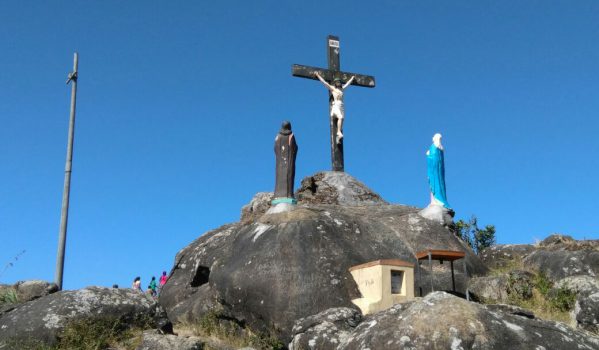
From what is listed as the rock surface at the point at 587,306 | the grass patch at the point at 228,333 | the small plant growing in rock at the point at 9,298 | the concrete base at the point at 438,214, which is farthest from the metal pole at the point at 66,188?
the rock surface at the point at 587,306

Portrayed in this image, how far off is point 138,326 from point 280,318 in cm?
263

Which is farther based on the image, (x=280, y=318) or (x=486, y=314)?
(x=280, y=318)

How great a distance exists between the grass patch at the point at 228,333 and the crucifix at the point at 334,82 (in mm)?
8493

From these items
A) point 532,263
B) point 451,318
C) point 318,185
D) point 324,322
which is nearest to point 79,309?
point 324,322

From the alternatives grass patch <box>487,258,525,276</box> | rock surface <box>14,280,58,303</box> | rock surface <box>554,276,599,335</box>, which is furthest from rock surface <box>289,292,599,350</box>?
rock surface <box>14,280,58,303</box>

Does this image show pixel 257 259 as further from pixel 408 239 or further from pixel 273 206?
pixel 408 239

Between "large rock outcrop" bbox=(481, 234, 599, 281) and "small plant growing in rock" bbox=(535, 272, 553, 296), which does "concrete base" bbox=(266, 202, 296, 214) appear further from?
"large rock outcrop" bbox=(481, 234, 599, 281)

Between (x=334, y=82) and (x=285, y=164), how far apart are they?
651 cm

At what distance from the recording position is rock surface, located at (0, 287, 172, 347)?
9703 mm

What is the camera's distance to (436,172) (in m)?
16.0

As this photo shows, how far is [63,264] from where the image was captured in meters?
14.1

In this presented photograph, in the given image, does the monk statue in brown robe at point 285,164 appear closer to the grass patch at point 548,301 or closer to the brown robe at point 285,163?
the brown robe at point 285,163

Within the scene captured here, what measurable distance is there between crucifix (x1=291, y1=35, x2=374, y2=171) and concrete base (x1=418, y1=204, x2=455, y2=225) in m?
4.80

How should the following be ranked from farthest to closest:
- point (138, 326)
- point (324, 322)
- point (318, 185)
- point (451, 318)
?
point (318, 185) → point (138, 326) → point (324, 322) → point (451, 318)
